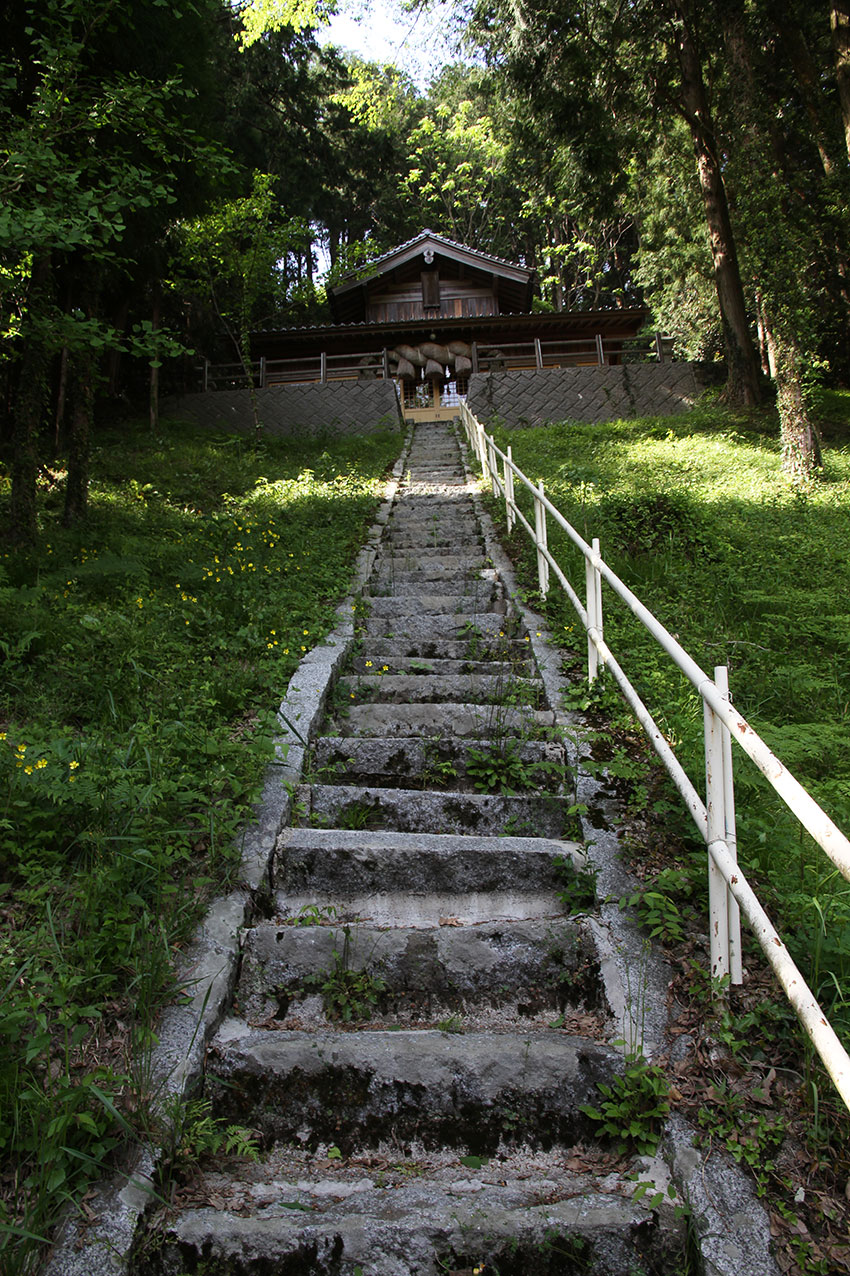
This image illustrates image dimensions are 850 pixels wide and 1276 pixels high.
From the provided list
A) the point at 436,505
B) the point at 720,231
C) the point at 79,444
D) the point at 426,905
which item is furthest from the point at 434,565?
the point at 720,231

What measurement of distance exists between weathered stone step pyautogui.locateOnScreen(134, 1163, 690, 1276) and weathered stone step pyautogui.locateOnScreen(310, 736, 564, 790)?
81.8 inches

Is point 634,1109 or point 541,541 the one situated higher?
point 541,541

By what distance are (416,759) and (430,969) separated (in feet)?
4.63

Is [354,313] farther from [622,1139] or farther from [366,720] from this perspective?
[622,1139]

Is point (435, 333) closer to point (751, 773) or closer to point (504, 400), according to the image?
point (504, 400)

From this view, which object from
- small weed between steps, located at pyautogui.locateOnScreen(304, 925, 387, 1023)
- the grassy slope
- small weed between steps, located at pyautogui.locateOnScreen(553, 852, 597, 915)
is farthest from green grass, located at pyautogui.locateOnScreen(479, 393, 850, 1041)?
small weed between steps, located at pyautogui.locateOnScreen(304, 925, 387, 1023)

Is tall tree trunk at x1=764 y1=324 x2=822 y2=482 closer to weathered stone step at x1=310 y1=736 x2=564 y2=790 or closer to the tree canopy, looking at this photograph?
the tree canopy

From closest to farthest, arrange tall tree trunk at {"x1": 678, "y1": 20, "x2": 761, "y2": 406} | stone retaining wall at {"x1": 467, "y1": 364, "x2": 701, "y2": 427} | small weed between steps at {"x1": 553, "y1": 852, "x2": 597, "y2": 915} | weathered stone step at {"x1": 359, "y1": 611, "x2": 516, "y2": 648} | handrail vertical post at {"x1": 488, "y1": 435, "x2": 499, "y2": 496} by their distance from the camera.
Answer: small weed between steps at {"x1": 553, "y1": 852, "x2": 597, "y2": 915}, weathered stone step at {"x1": 359, "y1": 611, "x2": 516, "y2": 648}, handrail vertical post at {"x1": 488, "y1": 435, "x2": 499, "y2": 496}, tall tree trunk at {"x1": 678, "y1": 20, "x2": 761, "y2": 406}, stone retaining wall at {"x1": 467, "y1": 364, "x2": 701, "y2": 427}

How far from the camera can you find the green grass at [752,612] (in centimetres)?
281

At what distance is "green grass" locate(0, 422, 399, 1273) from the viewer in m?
2.12

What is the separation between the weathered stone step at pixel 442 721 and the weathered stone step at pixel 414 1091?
1.95m

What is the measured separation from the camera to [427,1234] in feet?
6.50

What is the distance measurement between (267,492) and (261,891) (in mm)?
9342

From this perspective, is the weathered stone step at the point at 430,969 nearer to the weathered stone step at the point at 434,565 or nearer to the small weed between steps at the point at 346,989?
the small weed between steps at the point at 346,989
